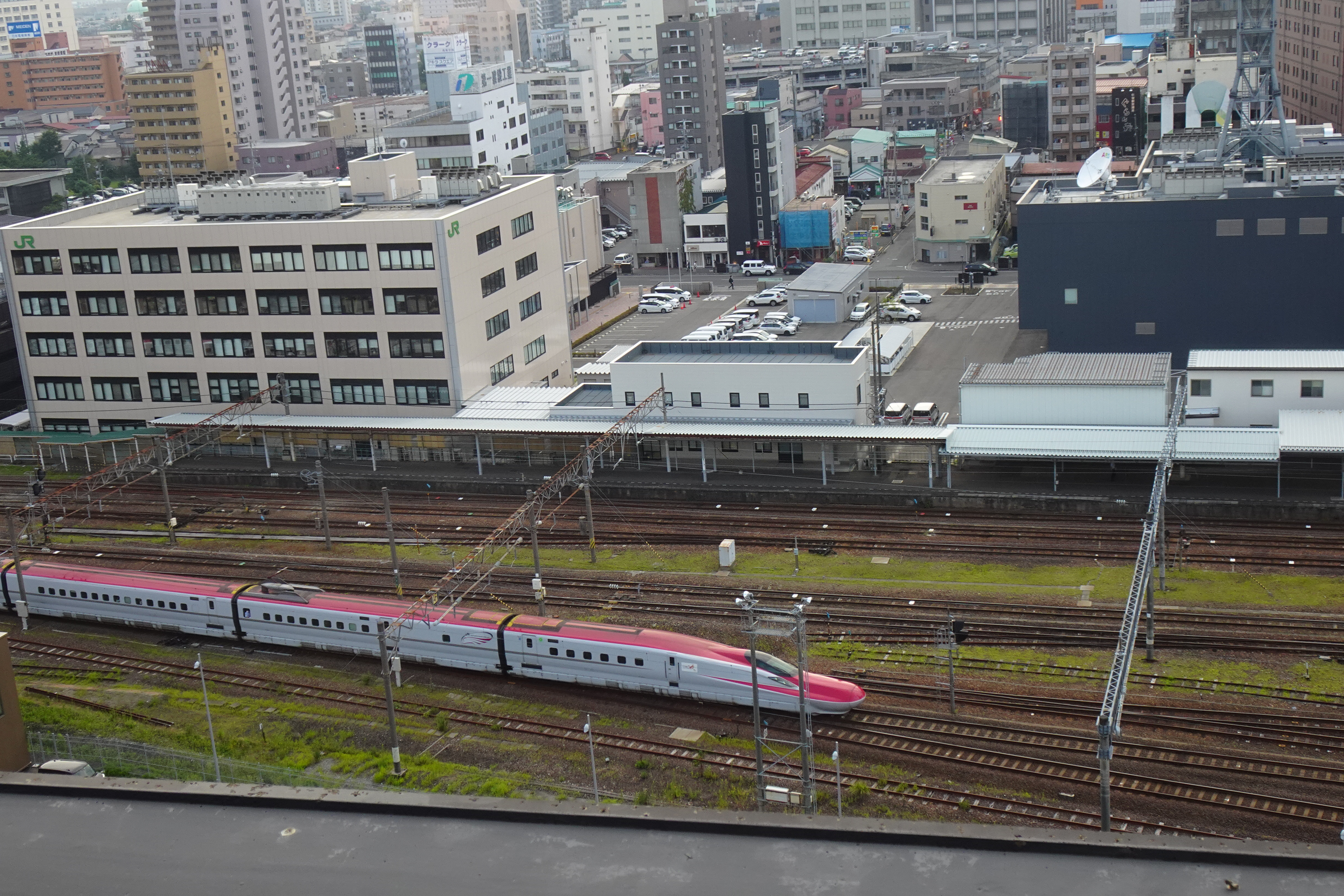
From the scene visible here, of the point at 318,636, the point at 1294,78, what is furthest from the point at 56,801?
the point at 1294,78

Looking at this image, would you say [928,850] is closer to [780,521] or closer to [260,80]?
[780,521]

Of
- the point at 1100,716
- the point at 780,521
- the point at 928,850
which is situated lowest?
the point at 780,521

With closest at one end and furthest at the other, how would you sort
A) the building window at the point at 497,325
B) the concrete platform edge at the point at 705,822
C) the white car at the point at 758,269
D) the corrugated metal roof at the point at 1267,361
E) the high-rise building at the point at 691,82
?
the concrete platform edge at the point at 705,822
the corrugated metal roof at the point at 1267,361
the building window at the point at 497,325
the white car at the point at 758,269
the high-rise building at the point at 691,82

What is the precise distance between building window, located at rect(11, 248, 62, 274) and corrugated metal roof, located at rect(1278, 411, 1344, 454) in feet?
142

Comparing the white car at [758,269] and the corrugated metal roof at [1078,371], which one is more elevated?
the corrugated metal roof at [1078,371]

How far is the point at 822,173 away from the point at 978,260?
20420 millimetres

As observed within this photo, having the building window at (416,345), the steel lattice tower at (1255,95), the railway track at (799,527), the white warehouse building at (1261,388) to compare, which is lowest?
the railway track at (799,527)

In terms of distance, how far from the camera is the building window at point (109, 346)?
→ 52.7 meters

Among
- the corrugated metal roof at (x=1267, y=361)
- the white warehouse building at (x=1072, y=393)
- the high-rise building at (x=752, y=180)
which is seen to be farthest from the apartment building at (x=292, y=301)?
the high-rise building at (x=752, y=180)

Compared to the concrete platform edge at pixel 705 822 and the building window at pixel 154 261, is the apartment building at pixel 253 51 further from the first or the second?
the concrete platform edge at pixel 705 822

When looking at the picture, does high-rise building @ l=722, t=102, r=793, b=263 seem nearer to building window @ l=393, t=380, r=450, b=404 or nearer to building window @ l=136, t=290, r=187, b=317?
building window @ l=393, t=380, r=450, b=404

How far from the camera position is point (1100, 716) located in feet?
69.7

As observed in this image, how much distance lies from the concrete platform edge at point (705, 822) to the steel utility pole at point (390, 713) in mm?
11741

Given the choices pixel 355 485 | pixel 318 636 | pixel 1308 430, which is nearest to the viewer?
pixel 318 636
